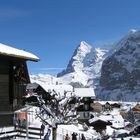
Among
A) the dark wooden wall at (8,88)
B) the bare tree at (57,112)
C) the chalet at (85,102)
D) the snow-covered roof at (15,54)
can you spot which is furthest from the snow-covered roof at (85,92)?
the dark wooden wall at (8,88)

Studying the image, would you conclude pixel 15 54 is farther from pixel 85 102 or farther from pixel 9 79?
pixel 85 102

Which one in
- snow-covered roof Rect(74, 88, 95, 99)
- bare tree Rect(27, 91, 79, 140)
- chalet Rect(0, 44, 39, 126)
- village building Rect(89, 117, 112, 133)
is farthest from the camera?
snow-covered roof Rect(74, 88, 95, 99)

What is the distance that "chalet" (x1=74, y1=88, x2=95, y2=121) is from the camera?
107 meters

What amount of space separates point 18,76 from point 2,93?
8.23 ft

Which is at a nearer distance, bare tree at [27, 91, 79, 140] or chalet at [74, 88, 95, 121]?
bare tree at [27, 91, 79, 140]

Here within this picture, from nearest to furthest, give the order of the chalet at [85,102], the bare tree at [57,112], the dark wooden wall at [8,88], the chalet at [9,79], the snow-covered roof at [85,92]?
the chalet at [9,79] → the dark wooden wall at [8,88] → the bare tree at [57,112] → the chalet at [85,102] → the snow-covered roof at [85,92]

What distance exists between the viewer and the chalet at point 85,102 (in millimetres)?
106900

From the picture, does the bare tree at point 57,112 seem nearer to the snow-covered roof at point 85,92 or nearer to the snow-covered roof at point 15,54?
the snow-covered roof at point 15,54

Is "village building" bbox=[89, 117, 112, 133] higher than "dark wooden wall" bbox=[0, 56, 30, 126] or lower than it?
lower

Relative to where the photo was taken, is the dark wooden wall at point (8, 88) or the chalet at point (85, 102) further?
the chalet at point (85, 102)

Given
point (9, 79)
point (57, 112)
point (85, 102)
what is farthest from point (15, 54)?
point (85, 102)

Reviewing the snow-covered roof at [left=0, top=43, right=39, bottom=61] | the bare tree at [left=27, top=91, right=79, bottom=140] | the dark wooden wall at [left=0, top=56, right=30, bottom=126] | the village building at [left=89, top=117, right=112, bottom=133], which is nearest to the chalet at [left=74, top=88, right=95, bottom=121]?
the village building at [left=89, top=117, right=112, bottom=133]

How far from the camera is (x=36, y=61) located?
30344 mm

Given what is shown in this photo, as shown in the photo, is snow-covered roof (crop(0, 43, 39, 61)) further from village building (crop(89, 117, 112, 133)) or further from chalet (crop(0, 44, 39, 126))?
village building (crop(89, 117, 112, 133))
